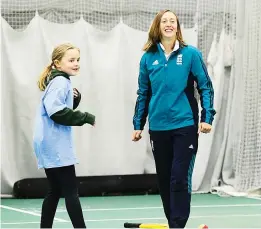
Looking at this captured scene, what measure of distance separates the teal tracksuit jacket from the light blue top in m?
0.60

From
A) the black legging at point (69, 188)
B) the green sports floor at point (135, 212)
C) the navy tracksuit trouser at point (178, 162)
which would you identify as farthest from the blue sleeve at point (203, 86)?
the green sports floor at point (135, 212)

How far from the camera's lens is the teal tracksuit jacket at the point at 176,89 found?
477cm

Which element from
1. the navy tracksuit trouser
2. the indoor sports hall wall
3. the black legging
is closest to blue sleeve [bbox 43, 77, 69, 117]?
the black legging

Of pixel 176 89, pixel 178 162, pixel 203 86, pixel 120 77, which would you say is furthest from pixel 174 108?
pixel 120 77

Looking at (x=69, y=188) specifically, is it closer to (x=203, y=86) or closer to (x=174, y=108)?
(x=174, y=108)

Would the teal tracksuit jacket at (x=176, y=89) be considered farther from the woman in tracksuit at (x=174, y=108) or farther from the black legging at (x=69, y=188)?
the black legging at (x=69, y=188)

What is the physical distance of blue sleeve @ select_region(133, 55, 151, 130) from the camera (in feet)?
16.3

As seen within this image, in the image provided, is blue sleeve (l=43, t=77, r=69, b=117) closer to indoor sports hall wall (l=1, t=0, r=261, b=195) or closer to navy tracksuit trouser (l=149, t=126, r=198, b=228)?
navy tracksuit trouser (l=149, t=126, r=198, b=228)

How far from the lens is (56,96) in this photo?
15.3ft

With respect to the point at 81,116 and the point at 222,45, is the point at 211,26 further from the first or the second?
the point at 81,116

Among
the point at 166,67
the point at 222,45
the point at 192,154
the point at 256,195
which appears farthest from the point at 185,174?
the point at 222,45

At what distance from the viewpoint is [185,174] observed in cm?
473

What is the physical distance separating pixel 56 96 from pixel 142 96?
686 mm

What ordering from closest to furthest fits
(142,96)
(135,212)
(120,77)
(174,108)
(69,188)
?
(69,188) < (174,108) < (142,96) < (135,212) < (120,77)
